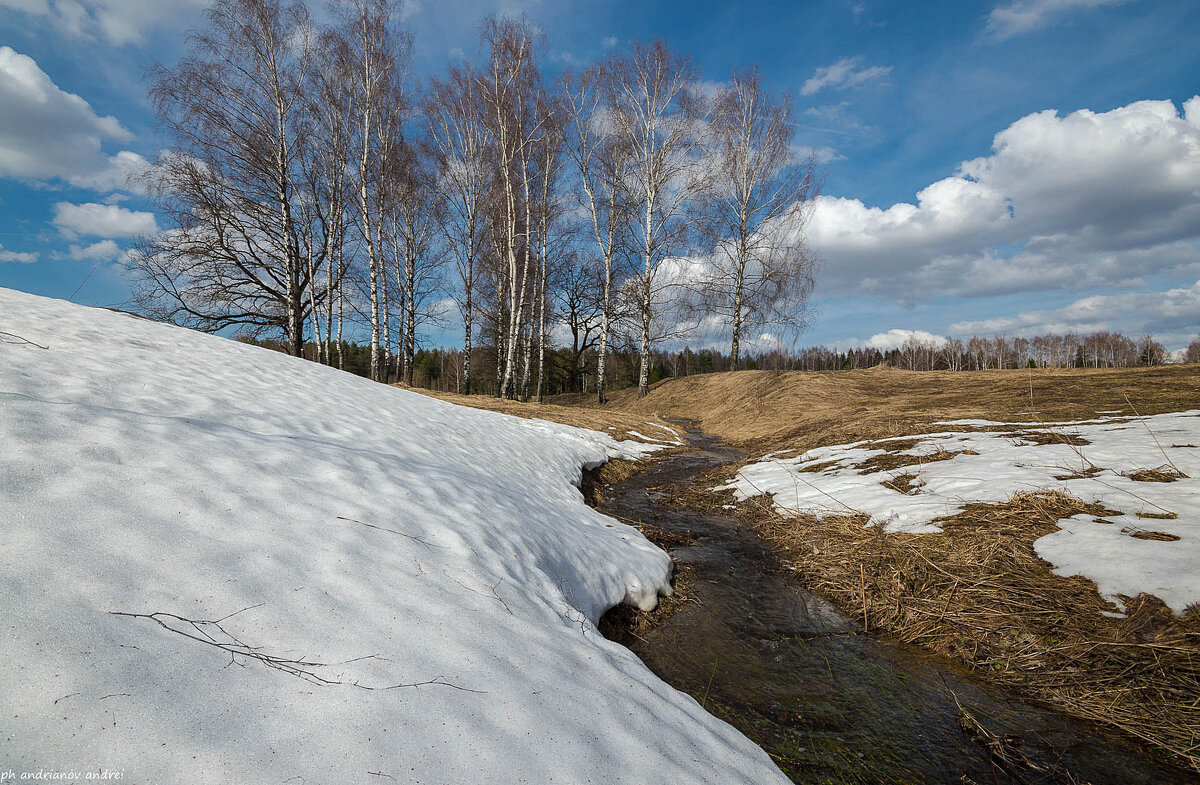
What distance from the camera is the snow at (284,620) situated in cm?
113

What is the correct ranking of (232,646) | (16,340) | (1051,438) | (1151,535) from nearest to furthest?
(232,646), (1151,535), (16,340), (1051,438)

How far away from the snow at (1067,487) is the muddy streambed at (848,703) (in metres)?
1.00

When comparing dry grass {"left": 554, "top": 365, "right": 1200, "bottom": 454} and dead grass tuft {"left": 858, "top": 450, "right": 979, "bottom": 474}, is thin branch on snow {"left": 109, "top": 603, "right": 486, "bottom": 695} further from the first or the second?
dry grass {"left": 554, "top": 365, "right": 1200, "bottom": 454}

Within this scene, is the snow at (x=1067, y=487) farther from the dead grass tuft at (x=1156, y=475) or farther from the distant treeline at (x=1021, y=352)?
the distant treeline at (x=1021, y=352)

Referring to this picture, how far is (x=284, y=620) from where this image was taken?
1.59 m

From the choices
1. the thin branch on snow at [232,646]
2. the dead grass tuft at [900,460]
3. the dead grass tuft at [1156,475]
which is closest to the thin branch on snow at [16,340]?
the thin branch on snow at [232,646]

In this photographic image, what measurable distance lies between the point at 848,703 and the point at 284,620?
277 centimetres

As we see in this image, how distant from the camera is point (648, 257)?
60.7 feet

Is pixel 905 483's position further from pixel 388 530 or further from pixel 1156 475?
pixel 388 530

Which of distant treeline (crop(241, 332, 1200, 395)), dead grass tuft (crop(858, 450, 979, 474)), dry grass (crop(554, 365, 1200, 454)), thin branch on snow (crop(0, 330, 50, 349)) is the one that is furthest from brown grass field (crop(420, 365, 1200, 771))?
distant treeline (crop(241, 332, 1200, 395))

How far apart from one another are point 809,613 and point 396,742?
3.08m

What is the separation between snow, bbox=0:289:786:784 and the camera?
1.13m

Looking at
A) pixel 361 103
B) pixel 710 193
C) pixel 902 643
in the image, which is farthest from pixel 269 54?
pixel 902 643

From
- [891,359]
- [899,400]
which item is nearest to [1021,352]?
[891,359]
